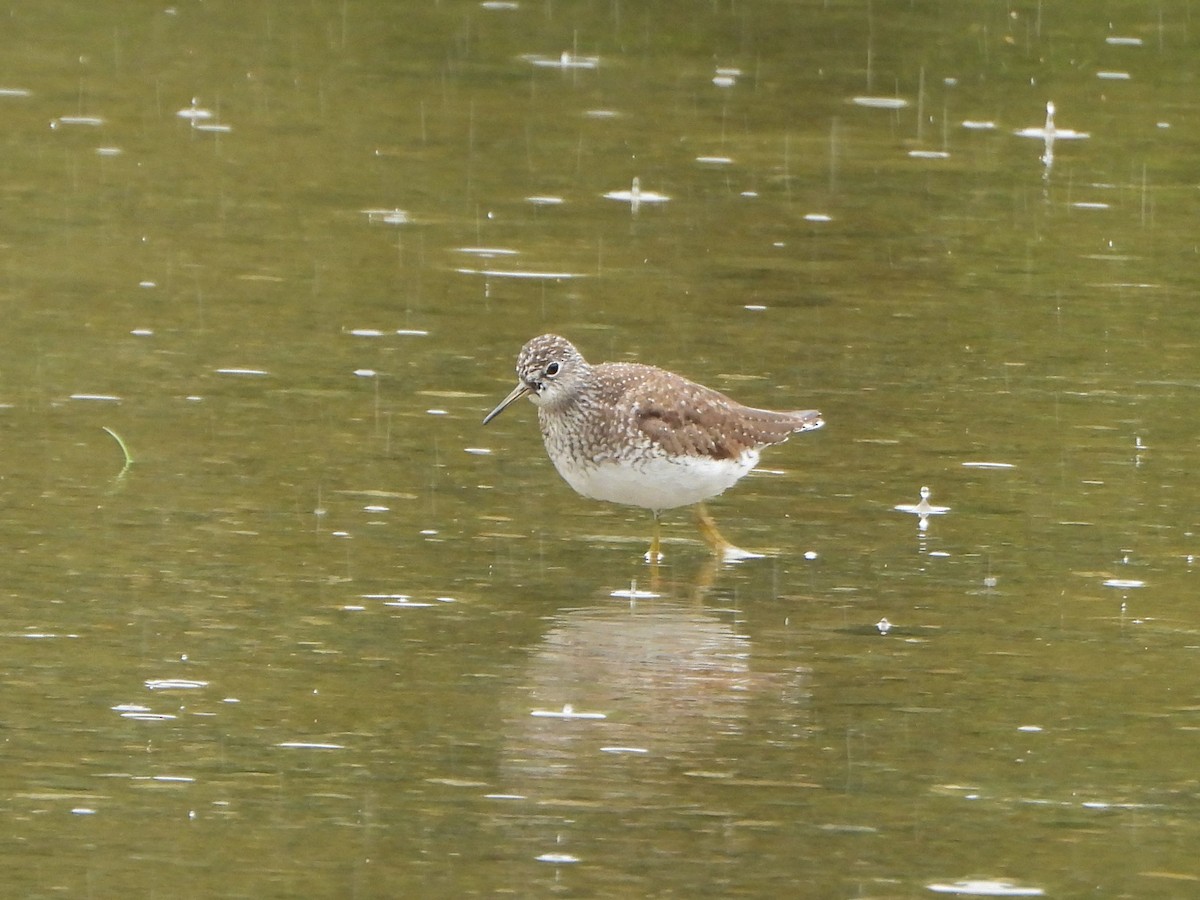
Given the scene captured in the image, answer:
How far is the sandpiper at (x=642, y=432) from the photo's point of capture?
10211 millimetres

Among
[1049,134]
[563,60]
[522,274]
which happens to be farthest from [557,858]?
[563,60]

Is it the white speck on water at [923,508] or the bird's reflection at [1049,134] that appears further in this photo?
the bird's reflection at [1049,134]

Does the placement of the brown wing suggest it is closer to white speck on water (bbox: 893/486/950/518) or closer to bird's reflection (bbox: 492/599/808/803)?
white speck on water (bbox: 893/486/950/518)

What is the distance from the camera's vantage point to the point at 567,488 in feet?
37.1

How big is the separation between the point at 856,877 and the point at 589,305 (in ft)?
23.3

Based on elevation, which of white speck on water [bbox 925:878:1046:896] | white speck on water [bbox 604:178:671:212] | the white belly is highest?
white speck on water [bbox 604:178:671:212]

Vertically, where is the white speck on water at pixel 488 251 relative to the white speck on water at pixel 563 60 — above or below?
below

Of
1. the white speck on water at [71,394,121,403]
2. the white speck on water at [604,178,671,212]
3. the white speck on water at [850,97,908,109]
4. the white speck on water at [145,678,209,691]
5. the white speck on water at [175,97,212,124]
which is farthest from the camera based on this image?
the white speck on water at [850,97,908,109]

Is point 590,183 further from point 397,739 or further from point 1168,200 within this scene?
point 397,739

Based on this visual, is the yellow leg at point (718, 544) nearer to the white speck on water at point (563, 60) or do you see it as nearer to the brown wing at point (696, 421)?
the brown wing at point (696, 421)

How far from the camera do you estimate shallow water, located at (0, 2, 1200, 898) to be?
761 centimetres

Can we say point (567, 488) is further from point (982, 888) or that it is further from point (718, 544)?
point (982, 888)

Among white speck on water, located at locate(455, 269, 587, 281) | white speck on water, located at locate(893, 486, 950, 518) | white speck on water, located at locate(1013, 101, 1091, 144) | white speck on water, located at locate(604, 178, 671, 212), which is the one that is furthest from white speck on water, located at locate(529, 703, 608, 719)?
white speck on water, located at locate(1013, 101, 1091, 144)

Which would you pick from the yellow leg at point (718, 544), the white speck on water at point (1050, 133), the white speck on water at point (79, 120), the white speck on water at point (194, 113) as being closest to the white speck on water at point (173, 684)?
the yellow leg at point (718, 544)
